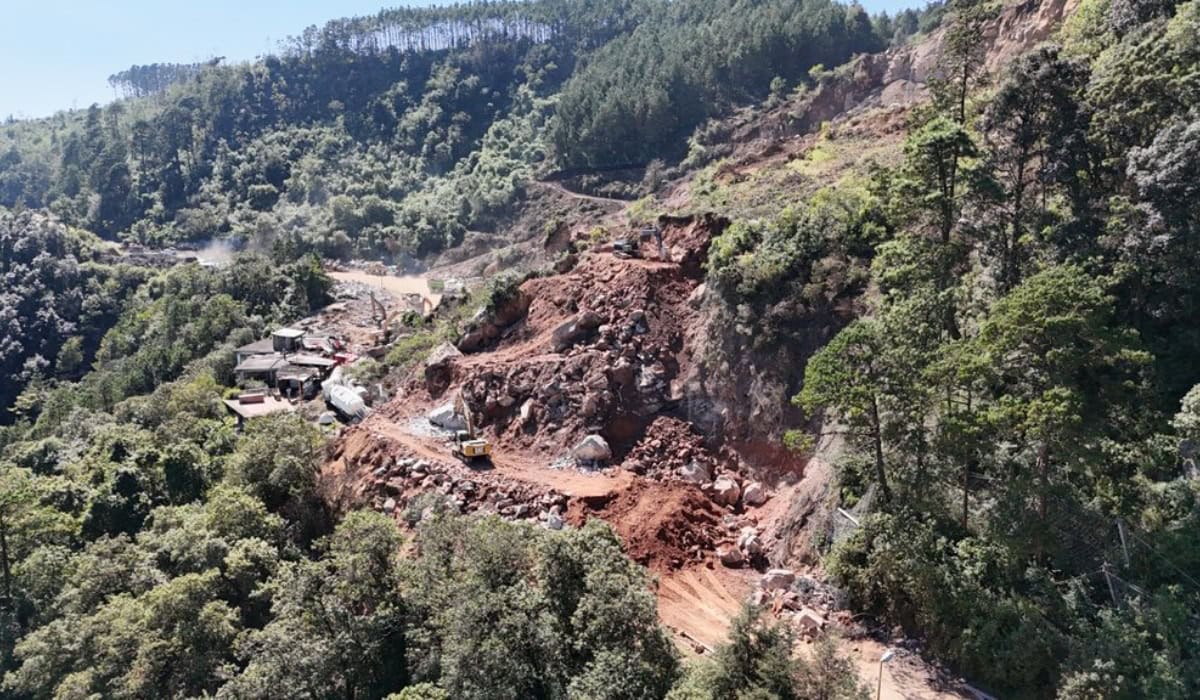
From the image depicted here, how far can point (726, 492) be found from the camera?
25.1 m

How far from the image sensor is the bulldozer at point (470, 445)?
27.5m

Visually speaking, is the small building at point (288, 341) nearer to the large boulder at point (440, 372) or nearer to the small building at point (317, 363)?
the small building at point (317, 363)

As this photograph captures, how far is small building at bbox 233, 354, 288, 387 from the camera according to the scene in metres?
45.9

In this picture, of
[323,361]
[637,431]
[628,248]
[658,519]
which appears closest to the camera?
[658,519]

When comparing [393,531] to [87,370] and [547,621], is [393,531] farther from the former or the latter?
[87,370]

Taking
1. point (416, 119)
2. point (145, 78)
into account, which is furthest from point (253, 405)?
point (145, 78)

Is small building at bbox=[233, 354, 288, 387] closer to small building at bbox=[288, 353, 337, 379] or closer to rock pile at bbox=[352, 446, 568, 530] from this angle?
small building at bbox=[288, 353, 337, 379]

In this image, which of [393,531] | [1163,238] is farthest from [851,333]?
[393,531]

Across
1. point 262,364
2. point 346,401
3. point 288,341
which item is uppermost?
point 346,401

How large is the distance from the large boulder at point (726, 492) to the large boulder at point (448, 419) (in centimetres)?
1062

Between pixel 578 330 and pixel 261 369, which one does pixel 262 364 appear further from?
pixel 578 330

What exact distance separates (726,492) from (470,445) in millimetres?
9394

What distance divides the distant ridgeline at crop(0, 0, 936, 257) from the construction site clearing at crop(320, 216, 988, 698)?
47.8 metres

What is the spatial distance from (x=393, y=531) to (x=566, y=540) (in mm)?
5278
